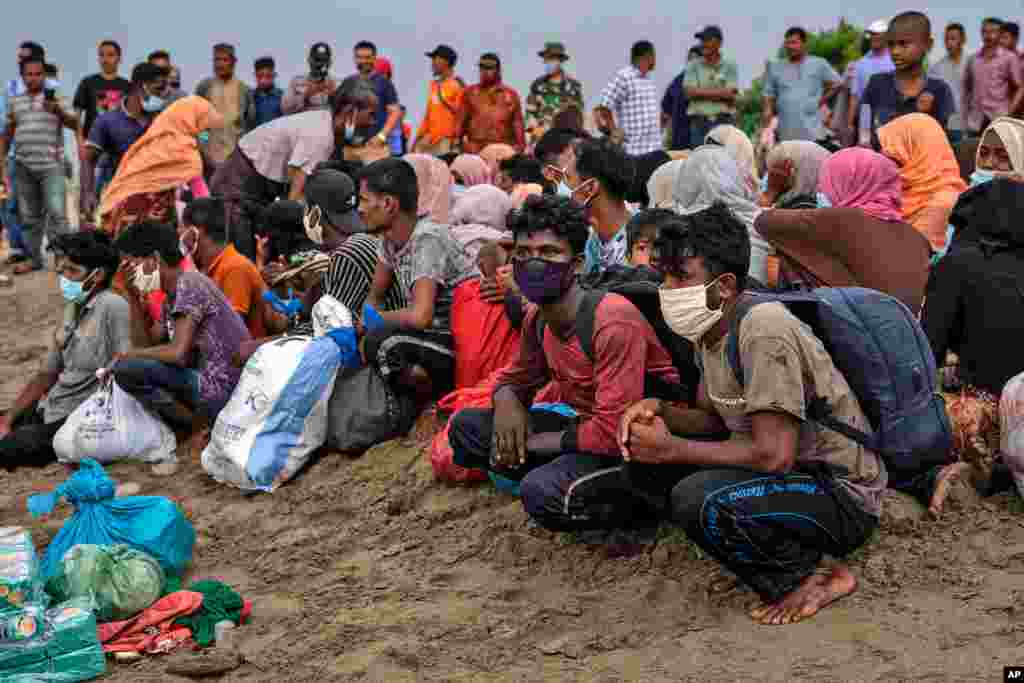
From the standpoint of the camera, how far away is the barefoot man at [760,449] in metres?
4.13

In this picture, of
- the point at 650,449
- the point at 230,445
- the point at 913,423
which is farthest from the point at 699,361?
the point at 230,445

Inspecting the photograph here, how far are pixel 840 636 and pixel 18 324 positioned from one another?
29.0ft

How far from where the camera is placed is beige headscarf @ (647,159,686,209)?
6.59 meters

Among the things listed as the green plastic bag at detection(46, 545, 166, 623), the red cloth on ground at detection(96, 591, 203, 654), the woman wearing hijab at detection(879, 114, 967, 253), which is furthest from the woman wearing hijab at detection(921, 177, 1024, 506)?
the green plastic bag at detection(46, 545, 166, 623)

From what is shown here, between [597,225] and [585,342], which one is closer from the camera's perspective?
[585,342]

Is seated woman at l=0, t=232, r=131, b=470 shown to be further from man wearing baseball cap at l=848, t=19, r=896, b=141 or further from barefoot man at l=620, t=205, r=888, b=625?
man wearing baseball cap at l=848, t=19, r=896, b=141

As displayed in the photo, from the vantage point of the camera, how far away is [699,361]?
4492mm

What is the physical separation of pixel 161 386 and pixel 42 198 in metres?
5.75

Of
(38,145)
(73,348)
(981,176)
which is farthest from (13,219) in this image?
(981,176)

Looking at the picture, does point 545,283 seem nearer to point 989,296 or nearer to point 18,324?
point 989,296

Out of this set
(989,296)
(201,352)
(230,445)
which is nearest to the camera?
(989,296)

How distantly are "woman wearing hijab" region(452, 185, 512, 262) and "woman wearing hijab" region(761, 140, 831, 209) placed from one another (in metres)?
1.39

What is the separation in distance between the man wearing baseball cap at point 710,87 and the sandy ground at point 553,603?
669 cm

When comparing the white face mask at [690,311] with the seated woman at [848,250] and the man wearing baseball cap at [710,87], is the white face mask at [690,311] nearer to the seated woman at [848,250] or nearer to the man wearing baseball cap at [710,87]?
the seated woman at [848,250]
